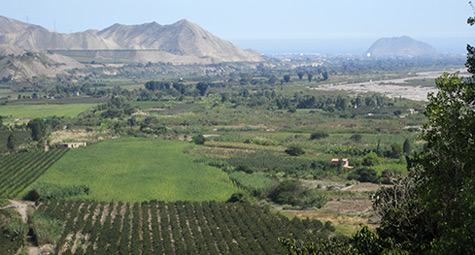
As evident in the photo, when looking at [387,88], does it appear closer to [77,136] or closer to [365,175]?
[77,136]

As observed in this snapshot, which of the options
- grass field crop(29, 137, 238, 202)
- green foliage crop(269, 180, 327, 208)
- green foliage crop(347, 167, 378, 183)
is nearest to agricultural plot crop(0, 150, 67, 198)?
grass field crop(29, 137, 238, 202)

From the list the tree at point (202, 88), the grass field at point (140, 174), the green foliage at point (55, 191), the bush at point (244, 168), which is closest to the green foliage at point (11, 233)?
the green foliage at point (55, 191)

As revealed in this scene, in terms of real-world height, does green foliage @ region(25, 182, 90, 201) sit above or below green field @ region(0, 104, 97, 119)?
above

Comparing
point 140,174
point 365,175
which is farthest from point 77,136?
point 365,175

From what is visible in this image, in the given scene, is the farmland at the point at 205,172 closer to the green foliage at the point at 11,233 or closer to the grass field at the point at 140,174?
the grass field at the point at 140,174

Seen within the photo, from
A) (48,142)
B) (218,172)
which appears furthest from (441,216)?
(48,142)

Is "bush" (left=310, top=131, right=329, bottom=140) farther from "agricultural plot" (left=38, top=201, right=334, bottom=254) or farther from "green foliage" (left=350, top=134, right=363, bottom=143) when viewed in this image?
"agricultural plot" (left=38, top=201, right=334, bottom=254)
